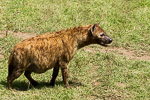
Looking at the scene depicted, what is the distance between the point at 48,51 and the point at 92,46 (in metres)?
3.02

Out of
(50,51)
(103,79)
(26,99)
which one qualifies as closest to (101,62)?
(103,79)

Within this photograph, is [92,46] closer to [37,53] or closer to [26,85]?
[26,85]

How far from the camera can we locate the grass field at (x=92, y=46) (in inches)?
269

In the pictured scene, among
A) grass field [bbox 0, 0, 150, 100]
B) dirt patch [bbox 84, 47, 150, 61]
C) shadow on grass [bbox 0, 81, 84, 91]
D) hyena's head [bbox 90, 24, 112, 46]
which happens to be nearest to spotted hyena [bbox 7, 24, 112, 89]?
hyena's head [bbox 90, 24, 112, 46]

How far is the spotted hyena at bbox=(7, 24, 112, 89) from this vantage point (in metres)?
6.35

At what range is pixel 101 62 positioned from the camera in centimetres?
846

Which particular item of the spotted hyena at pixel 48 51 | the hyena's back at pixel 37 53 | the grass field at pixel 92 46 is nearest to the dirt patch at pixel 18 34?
the grass field at pixel 92 46

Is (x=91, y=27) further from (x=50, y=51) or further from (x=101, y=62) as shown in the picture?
(x=101, y=62)

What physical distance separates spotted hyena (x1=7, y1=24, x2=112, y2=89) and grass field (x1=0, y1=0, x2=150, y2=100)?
0.35m

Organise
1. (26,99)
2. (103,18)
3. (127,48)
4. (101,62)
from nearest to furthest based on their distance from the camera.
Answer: (26,99)
(101,62)
(127,48)
(103,18)

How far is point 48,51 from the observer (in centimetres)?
662

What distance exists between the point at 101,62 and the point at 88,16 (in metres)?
2.97

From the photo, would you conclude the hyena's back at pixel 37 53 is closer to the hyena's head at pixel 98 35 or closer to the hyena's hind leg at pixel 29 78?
the hyena's hind leg at pixel 29 78

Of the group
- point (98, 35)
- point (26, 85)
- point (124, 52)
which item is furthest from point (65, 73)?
point (124, 52)
